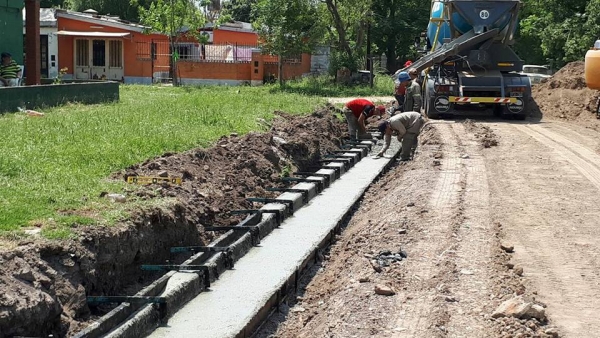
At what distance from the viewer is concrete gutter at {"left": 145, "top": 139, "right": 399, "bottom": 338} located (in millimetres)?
7945

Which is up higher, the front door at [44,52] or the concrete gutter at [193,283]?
the front door at [44,52]

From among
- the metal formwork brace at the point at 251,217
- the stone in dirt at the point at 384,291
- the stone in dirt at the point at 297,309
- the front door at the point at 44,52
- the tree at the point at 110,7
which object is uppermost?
the tree at the point at 110,7

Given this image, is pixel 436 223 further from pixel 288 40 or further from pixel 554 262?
pixel 288 40

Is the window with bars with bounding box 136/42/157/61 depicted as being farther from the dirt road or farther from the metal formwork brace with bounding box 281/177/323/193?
the dirt road

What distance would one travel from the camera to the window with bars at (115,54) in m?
41.3

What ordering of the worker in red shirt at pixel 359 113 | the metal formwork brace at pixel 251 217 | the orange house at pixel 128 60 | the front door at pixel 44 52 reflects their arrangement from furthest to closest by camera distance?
1. the front door at pixel 44 52
2. the orange house at pixel 128 60
3. the worker in red shirt at pixel 359 113
4. the metal formwork brace at pixel 251 217

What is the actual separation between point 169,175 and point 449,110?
11459 millimetres

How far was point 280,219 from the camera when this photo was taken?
12.1m

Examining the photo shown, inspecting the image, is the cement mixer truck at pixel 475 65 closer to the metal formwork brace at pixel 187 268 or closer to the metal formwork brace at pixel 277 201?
the metal formwork brace at pixel 277 201

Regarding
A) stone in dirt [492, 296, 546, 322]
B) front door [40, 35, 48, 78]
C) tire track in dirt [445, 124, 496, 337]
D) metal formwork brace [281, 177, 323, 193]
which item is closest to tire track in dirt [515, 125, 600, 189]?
tire track in dirt [445, 124, 496, 337]

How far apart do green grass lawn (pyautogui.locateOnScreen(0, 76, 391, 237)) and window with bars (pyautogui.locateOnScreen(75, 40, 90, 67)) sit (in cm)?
2050

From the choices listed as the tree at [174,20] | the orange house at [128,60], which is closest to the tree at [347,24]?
the orange house at [128,60]

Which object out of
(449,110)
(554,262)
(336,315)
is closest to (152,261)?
(336,315)

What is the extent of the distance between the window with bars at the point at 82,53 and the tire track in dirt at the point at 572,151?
26.4 meters
